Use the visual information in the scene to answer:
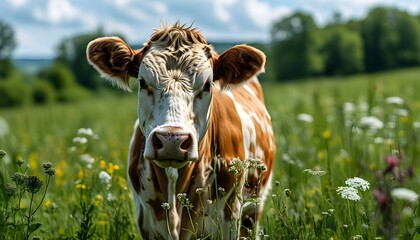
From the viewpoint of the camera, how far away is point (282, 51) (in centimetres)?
8706

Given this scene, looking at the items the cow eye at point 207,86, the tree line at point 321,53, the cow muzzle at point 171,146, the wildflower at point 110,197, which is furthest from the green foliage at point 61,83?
the cow muzzle at point 171,146

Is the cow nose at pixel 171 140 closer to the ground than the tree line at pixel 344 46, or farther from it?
closer to the ground

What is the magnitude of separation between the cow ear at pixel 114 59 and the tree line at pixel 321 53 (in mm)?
73966

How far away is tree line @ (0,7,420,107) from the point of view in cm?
8319

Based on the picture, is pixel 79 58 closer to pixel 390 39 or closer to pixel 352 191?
pixel 390 39

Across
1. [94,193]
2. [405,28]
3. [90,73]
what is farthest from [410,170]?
[90,73]

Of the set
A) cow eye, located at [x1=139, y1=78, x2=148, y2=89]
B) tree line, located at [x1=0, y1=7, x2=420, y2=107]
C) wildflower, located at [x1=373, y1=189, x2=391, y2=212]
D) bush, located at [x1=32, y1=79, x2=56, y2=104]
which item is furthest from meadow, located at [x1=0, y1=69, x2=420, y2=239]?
bush, located at [x1=32, y1=79, x2=56, y2=104]

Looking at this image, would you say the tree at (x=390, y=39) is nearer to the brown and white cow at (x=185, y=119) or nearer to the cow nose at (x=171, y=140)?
the brown and white cow at (x=185, y=119)

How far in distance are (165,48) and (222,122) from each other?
674mm

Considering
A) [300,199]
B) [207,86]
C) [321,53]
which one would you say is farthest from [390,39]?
[207,86]

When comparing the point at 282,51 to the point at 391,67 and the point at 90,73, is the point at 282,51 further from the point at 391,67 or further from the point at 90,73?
the point at 90,73

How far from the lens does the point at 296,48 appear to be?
284 feet

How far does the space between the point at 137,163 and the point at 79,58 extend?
111 metres

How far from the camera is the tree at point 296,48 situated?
276ft
